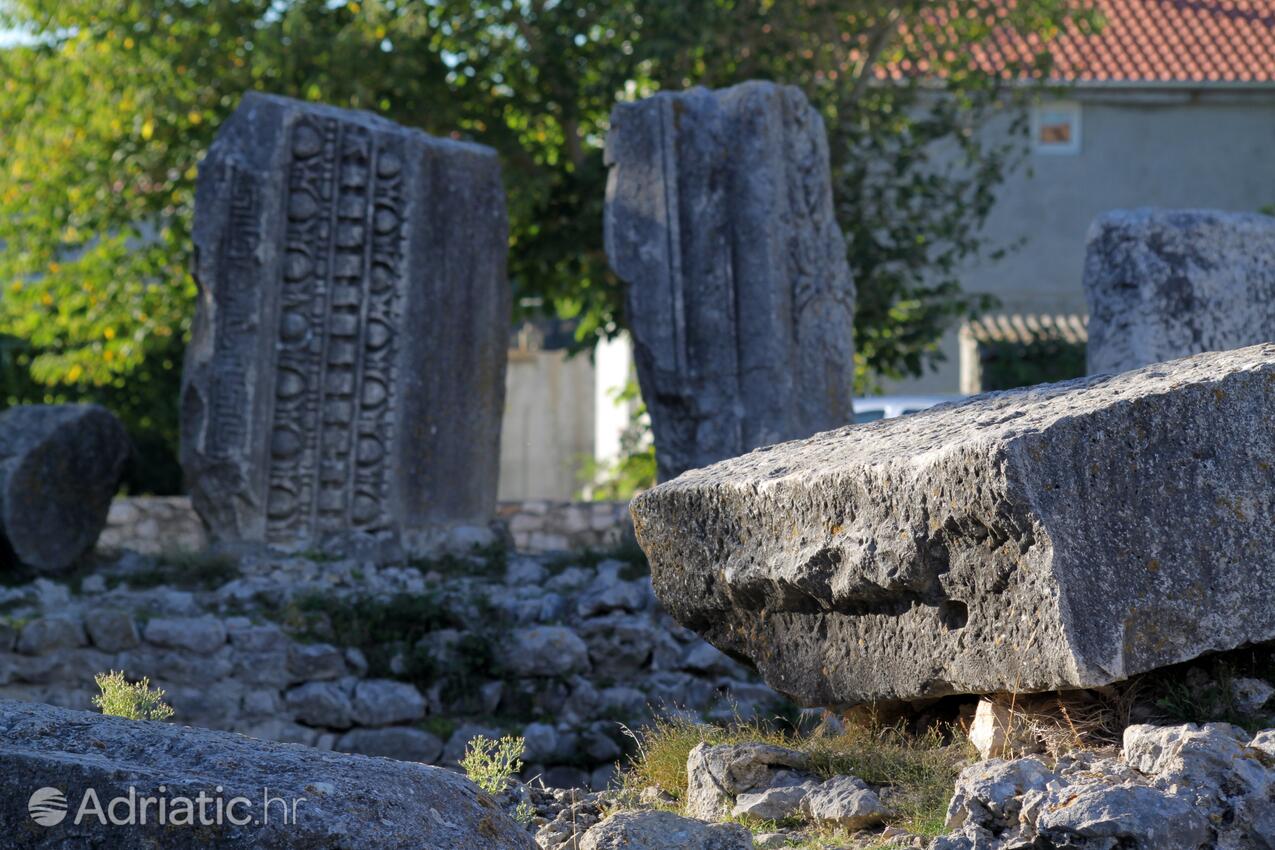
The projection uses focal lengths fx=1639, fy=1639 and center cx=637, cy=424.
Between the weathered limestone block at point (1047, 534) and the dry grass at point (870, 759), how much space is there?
15 centimetres

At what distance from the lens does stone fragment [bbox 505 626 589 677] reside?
7.17 meters

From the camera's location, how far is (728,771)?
4.01 meters

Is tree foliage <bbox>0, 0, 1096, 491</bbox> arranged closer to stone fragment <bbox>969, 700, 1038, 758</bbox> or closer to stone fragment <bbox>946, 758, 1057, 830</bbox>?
stone fragment <bbox>969, 700, 1038, 758</bbox>

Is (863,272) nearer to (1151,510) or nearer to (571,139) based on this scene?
(571,139)

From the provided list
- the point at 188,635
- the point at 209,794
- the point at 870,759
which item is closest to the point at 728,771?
the point at 870,759

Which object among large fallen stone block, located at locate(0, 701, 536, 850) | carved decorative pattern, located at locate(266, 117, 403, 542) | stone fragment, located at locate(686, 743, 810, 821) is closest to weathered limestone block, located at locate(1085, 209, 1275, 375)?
carved decorative pattern, located at locate(266, 117, 403, 542)

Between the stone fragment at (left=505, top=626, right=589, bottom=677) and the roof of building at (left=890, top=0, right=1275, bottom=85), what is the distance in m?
11.9

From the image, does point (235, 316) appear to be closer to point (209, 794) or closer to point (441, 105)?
point (441, 105)

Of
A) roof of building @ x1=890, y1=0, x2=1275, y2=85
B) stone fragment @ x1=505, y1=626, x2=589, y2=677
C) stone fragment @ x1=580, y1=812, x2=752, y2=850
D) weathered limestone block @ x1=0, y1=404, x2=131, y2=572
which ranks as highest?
roof of building @ x1=890, y1=0, x2=1275, y2=85

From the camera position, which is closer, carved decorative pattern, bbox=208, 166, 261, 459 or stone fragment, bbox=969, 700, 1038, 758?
stone fragment, bbox=969, 700, 1038, 758

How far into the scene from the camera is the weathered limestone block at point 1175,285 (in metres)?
7.77

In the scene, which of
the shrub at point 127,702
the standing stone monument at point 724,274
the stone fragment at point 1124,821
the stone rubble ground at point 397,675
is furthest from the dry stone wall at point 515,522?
the stone fragment at point 1124,821

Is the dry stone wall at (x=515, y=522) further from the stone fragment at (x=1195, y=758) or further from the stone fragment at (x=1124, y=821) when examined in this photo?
the stone fragment at (x=1124, y=821)

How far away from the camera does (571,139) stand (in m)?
11.3
